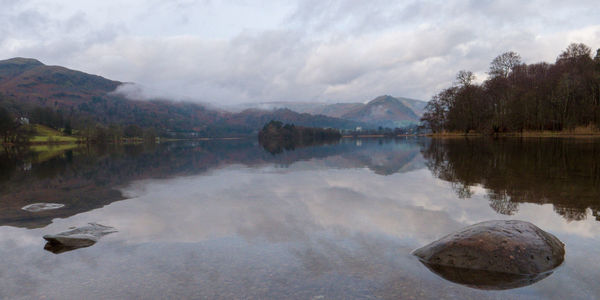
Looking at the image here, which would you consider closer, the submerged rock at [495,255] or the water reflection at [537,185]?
the submerged rock at [495,255]

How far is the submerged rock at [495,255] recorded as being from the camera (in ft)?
19.4

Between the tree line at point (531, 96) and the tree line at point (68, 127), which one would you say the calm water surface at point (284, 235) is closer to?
the tree line at point (531, 96)

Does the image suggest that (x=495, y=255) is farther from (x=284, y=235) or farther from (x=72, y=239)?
(x=72, y=239)

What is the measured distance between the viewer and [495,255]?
6.37 m

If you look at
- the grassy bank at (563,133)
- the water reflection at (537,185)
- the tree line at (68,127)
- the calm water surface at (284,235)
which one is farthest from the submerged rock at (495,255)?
the tree line at (68,127)

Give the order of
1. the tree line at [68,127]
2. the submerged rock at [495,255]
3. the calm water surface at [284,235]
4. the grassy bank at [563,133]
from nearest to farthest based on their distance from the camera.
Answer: the calm water surface at [284,235], the submerged rock at [495,255], the grassy bank at [563,133], the tree line at [68,127]

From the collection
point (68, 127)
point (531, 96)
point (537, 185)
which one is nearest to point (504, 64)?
point (531, 96)

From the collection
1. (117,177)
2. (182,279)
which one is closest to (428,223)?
(182,279)

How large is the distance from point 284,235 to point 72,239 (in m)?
5.57

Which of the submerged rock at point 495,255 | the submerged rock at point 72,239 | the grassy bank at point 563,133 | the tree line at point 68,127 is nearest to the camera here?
the submerged rock at point 495,255

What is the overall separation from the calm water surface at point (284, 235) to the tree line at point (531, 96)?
62.8 metres

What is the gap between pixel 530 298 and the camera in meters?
5.09

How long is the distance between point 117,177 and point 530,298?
78.6 ft

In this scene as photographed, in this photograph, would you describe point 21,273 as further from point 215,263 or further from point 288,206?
point 288,206
